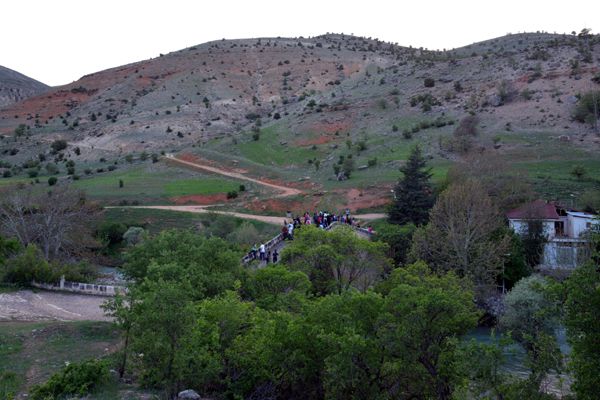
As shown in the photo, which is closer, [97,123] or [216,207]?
[216,207]

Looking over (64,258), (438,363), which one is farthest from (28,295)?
(438,363)

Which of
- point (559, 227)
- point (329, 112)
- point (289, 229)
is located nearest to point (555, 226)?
point (559, 227)

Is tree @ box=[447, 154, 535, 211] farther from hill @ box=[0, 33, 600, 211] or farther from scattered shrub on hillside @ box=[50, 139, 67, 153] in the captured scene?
scattered shrub on hillside @ box=[50, 139, 67, 153]

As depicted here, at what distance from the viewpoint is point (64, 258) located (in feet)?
135

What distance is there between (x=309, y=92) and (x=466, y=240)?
72.1 meters

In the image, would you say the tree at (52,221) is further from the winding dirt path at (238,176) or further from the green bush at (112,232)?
the winding dirt path at (238,176)

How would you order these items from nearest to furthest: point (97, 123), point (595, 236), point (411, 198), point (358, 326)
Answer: point (595, 236) < point (358, 326) < point (411, 198) < point (97, 123)

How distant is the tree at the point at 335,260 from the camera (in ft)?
81.1

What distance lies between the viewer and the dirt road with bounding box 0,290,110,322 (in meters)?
26.7

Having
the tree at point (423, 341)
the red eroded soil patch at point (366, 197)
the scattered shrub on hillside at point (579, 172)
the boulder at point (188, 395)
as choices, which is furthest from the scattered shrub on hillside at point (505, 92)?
the boulder at point (188, 395)

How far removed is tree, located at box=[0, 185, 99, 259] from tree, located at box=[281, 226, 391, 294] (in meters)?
21.0

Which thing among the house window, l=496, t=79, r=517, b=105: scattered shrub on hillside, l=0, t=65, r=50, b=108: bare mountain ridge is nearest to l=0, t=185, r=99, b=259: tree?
the house window

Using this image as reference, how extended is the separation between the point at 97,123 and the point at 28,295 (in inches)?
2722

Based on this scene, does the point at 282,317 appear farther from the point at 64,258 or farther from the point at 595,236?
the point at 64,258
